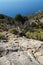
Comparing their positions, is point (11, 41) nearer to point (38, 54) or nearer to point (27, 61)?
point (38, 54)

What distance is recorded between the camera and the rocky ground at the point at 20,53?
24.5 feet

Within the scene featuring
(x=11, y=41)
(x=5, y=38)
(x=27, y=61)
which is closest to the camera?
(x=27, y=61)

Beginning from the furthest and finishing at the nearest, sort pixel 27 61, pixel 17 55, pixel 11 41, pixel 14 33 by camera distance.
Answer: pixel 14 33 → pixel 11 41 → pixel 17 55 → pixel 27 61

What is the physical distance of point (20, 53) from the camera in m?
8.62

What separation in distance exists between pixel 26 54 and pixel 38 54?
1.96 ft

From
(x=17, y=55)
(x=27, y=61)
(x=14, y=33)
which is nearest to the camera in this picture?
(x=27, y=61)

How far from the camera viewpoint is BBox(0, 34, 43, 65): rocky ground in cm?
746

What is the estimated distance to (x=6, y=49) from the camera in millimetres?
9258

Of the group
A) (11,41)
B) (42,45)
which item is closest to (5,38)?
(11,41)

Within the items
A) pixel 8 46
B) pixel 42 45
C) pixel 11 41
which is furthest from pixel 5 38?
pixel 42 45

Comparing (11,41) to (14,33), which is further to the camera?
(14,33)

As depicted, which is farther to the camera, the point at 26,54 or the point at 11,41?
the point at 11,41

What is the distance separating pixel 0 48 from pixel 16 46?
102 centimetres

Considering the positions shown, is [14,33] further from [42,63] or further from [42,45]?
[42,63]
